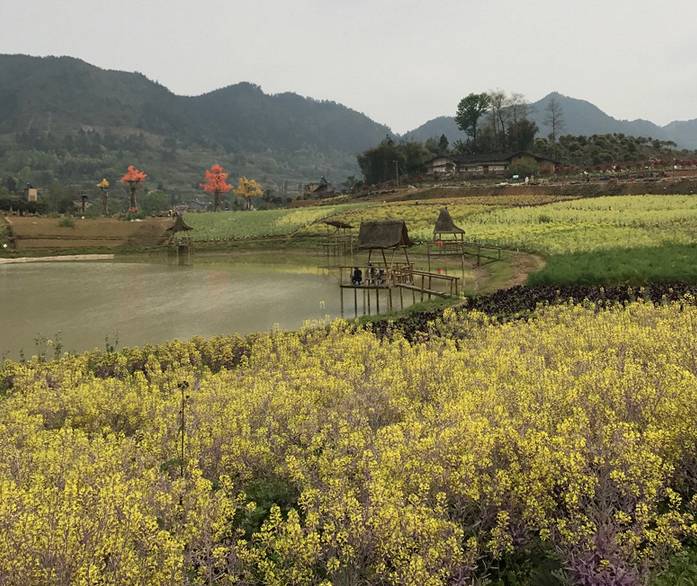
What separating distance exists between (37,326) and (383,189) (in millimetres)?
67792

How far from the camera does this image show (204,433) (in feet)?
24.2

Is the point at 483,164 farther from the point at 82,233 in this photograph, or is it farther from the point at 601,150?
the point at 82,233

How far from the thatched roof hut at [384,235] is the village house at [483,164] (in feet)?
192

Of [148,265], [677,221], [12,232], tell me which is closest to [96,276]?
[148,265]

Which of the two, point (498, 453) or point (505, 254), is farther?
point (505, 254)

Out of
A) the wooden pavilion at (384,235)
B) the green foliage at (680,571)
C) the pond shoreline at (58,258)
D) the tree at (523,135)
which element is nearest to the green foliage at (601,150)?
the tree at (523,135)

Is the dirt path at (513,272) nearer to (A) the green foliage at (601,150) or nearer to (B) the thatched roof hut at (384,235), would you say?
(B) the thatched roof hut at (384,235)

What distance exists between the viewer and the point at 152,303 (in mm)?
24562

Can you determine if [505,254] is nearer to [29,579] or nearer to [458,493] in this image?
[458,493]

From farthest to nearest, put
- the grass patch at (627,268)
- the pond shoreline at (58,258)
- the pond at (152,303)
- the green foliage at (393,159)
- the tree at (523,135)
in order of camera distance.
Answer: the tree at (523,135), the green foliage at (393,159), the pond shoreline at (58,258), the grass patch at (627,268), the pond at (152,303)

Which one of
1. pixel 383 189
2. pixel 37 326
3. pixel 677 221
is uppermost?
pixel 383 189

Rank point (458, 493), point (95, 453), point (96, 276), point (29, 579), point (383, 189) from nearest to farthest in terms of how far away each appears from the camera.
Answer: point (29, 579)
point (458, 493)
point (95, 453)
point (96, 276)
point (383, 189)

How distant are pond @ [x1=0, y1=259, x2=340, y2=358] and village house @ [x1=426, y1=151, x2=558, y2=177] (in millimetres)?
52368

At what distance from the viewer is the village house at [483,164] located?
261ft
